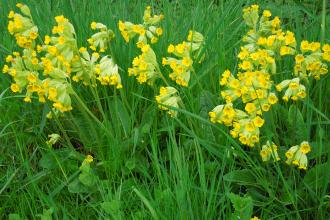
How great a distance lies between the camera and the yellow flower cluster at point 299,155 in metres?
1.62

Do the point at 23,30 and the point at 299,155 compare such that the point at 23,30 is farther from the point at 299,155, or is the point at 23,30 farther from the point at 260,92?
the point at 299,155

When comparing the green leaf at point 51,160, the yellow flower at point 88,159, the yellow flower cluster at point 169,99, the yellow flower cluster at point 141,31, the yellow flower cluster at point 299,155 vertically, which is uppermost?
the yellow flower cluster at point 141,31

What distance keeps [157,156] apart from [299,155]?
0.55 meters

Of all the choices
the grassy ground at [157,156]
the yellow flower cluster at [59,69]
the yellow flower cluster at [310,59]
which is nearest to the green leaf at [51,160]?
the grassy ground at [157,156]

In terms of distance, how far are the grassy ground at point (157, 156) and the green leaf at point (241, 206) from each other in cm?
10


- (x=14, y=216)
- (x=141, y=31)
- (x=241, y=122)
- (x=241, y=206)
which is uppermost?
(x=141, y=31)

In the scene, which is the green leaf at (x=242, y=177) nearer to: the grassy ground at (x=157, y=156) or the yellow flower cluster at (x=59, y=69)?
the grassy ground at (x=157, y=156)

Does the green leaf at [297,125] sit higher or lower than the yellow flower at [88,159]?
higher

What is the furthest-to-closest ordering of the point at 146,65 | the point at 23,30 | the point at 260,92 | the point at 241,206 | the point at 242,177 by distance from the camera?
1. the point at 23,30
2. the point at 146,65
3. the point at 242,177
4. the point at 260,92
5. the point at 241,206

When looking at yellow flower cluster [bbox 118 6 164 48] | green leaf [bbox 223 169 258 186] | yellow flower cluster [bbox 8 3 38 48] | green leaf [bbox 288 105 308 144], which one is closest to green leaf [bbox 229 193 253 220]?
green leaf [bbox 223 169 258 186]

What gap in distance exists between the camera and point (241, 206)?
1398mm

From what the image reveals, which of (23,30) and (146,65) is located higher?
(23,30)

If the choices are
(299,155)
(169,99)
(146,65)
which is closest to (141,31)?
(146,65)

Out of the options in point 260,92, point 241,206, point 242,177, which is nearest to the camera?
point 241,206
